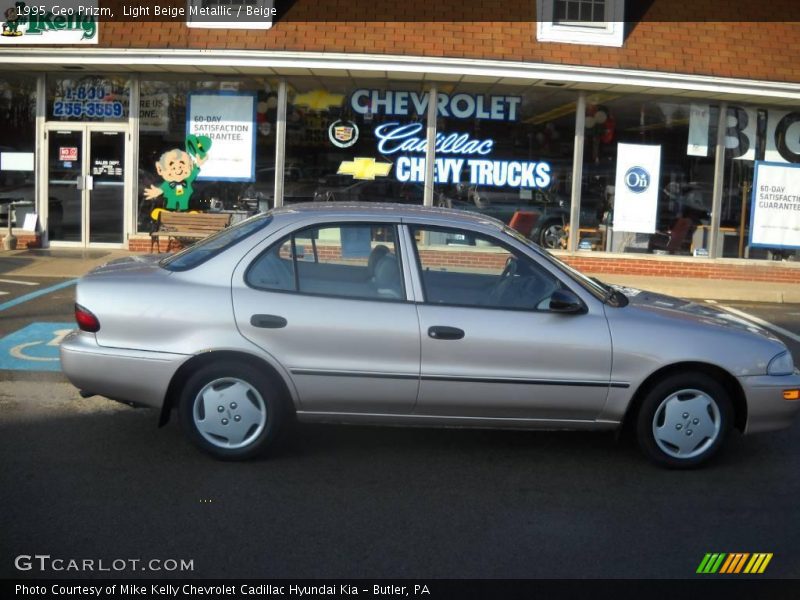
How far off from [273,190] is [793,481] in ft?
36.5

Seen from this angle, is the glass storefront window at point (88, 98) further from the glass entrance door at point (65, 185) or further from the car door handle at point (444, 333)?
the car door handle at point (444, 333)

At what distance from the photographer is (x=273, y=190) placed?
15656 mm

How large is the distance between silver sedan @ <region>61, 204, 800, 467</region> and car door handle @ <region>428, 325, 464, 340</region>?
0.01 m

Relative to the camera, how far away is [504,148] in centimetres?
1552

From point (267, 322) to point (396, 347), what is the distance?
76cm

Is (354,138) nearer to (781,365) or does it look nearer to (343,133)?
(343,133)

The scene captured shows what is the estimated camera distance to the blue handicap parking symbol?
8088 mm

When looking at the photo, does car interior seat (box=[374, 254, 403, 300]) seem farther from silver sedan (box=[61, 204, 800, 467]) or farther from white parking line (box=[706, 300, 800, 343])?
white parking line (box=[706, 300, 800, 343])

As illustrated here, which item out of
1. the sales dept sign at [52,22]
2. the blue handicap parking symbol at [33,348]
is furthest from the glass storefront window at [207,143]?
the blue handicap parking symbol at [33,348]

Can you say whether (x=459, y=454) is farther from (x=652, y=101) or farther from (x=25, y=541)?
(x=652, y=101)

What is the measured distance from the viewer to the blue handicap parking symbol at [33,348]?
8088mm
